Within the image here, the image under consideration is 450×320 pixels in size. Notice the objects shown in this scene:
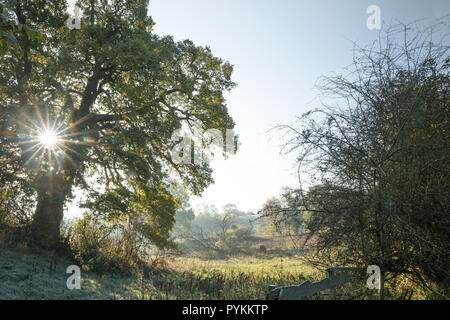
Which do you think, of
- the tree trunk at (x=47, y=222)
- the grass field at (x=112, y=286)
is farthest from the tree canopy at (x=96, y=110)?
the grass field at (x=112, y=286)

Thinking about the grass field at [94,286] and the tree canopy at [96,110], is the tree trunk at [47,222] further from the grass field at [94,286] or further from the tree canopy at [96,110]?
the grass field at [94,286]

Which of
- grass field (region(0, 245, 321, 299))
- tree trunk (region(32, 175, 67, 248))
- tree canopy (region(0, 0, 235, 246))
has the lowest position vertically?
grass field (region(0, 245, 321, 299))

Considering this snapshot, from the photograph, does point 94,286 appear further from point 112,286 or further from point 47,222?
point 47,222

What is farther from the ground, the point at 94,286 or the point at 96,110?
the point at 96,110

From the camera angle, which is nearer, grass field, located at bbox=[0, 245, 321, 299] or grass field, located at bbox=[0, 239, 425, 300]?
grass field, located at bbox=[0, 239, 425, 300]

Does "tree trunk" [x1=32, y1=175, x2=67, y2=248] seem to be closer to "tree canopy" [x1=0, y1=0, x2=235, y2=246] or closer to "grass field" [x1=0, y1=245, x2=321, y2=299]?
"tree canopy" [x1=0, y1=0, x2=235, y2=246]

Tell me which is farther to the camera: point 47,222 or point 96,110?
point 96,110

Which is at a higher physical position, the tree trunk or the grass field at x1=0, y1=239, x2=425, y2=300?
the tree trunk

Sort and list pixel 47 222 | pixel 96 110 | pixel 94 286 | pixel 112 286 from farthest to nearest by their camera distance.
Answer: pixel 96 110 < pixel 47 222 < pixel 112 286 < pixel 94 286

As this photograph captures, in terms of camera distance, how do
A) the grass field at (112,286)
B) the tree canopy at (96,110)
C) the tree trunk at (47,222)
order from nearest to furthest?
the grass field at (112,286), the tree canopy at (96,110), the tree trunk at (47,222)

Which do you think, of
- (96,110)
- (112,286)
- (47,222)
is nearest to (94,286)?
(112,286)

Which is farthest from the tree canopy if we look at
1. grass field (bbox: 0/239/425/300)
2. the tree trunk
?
grass field (bbox: 0/239/425/300)

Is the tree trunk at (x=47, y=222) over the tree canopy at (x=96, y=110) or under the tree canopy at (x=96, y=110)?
under
